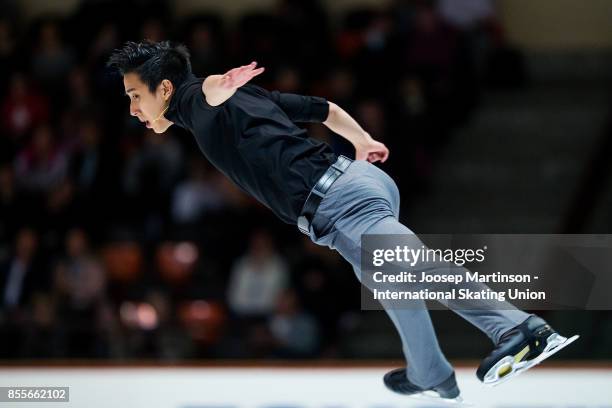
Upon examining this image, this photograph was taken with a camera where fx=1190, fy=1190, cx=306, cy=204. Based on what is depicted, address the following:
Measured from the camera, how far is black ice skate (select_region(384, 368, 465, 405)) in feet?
17.2

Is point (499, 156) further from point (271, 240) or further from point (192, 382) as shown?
point (192, 382)

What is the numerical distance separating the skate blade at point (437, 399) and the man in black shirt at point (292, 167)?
7 cm

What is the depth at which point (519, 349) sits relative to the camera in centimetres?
482

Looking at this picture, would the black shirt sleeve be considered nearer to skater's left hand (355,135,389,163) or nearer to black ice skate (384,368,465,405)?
skater's left hand (355,135,389,163)

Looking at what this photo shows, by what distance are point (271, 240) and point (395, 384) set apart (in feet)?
10.2

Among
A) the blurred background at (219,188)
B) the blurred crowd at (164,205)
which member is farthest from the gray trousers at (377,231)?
the blurred crowd at (164,205)

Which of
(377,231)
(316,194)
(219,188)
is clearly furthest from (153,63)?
(219,188)

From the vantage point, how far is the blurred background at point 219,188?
26.7 ft

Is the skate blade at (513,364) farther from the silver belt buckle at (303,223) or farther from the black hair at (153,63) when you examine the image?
the black hair at (153,63)

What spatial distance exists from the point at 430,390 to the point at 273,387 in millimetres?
1292

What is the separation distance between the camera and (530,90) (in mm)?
9922

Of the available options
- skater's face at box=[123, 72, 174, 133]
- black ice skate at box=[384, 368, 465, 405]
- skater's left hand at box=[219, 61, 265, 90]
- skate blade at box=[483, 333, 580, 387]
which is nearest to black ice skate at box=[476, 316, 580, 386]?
skate blade at box=[483, 333, 580, 387]

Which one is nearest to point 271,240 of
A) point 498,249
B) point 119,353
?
point 119,353

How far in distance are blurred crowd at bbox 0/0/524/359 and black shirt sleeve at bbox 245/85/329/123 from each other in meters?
2.41
